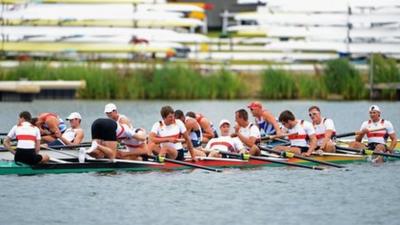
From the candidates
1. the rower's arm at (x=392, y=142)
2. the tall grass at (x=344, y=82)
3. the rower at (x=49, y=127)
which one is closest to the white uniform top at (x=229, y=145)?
the rower at (x=49, y=127)

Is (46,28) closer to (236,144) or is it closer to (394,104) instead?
(394,104)

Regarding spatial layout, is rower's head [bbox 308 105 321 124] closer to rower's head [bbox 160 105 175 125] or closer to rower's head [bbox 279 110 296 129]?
rower's head [bbox 279 110 296 129]

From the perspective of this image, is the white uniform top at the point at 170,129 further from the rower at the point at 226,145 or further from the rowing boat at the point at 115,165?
the rower at the point at 226,145

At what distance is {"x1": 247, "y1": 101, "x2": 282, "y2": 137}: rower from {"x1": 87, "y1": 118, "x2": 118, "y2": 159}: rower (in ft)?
14.2

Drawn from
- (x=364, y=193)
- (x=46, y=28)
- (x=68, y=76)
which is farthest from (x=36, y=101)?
(x=364, y=193)

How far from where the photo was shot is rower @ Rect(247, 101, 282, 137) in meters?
35.5

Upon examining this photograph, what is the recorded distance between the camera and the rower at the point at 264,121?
3550 centimetres

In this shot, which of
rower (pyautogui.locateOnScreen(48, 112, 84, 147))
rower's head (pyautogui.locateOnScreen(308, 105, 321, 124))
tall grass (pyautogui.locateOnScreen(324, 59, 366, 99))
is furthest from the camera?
tall grass (pyautogui.locateOnScreen(324, 59, 366, 99))

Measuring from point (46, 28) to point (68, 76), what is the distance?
28.6 ft

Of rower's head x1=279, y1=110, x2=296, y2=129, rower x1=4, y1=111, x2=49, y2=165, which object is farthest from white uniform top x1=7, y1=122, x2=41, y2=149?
rower's head x1=279, y1=110, x2=296, y2=129

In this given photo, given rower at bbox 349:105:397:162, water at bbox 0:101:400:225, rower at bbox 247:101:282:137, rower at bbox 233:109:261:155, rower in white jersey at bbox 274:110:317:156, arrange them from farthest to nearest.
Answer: rower at bbox 247:101:282:137
rower at bbox 349:105:397:162
rower in white jersey at bbox 274:110:317:156
rower at bbox 233:109:261:155
water at bbox 0:101:400:225

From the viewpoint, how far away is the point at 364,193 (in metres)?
30.6

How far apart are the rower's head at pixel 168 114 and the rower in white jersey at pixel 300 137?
2.83m

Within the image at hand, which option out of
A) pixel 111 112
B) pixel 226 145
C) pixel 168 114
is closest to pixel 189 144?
pixel 168 114
